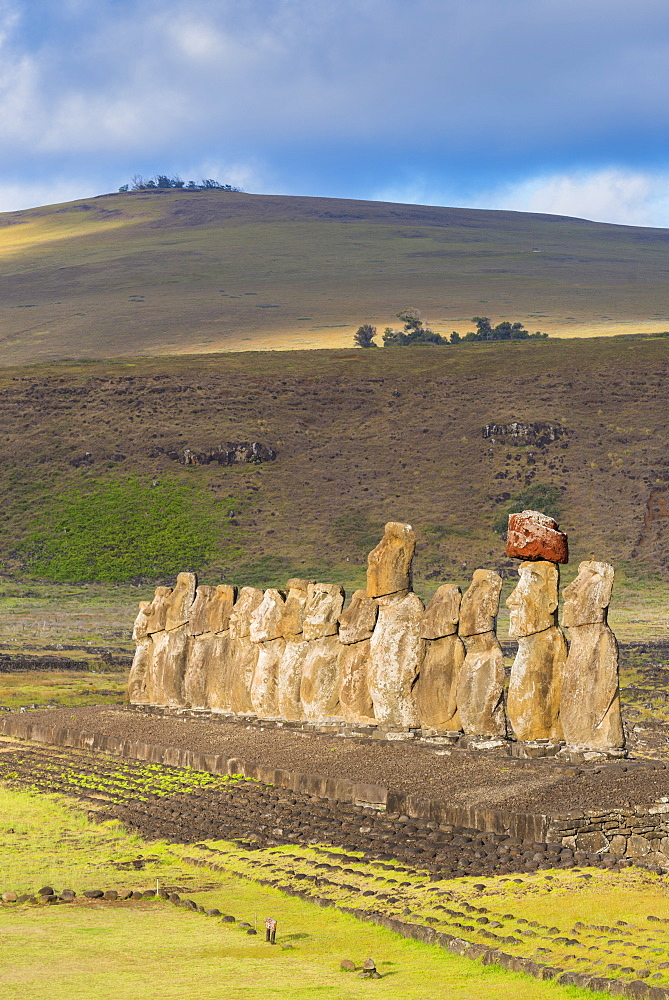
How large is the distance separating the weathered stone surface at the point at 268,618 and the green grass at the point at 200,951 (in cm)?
858

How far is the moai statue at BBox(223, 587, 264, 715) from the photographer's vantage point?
2234 centimetres

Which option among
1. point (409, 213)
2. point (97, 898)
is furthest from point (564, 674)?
point (409, 213)

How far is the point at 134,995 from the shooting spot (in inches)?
351

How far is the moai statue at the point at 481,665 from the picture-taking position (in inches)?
695

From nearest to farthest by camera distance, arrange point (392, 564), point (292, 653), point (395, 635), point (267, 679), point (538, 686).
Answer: point (538, 686)
point (395, 635)
point (392, 564)
point (292, 653)
point (267, 679)

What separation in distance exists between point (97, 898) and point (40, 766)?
8.11 metres

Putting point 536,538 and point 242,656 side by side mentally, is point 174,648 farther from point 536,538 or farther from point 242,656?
point 536,538

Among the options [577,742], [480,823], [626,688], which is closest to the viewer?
[480,823]

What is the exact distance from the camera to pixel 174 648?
950 inches

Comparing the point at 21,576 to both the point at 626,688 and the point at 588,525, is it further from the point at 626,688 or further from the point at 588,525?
the point at 626,688

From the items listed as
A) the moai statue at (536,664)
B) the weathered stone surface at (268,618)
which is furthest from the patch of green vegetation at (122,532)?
the moai statue at (536,664)

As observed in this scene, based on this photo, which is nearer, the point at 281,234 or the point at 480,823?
the point at 480,823

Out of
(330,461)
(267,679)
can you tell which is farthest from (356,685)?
(330,461)

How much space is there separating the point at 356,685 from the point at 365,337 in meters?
78.1
